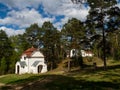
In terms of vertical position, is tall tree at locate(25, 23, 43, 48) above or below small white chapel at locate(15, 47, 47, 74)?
above

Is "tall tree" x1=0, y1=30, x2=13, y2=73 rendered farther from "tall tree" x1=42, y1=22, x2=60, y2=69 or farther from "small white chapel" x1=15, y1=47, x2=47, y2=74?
"tall tree" x1=42, y1=22, x2=60, y2=69

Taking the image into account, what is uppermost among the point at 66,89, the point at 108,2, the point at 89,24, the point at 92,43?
the point at 108,2

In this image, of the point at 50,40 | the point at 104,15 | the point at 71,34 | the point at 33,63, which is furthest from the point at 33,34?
the point at 104,15

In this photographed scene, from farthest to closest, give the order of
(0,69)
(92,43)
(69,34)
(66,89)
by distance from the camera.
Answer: (0,69) → (69,34) → (92,43) → (66,89)

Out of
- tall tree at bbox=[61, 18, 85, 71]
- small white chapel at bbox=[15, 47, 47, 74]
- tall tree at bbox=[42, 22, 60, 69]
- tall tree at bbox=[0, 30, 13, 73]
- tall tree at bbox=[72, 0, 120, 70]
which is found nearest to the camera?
tall tree at bbox=[72, 0, 120, 70]

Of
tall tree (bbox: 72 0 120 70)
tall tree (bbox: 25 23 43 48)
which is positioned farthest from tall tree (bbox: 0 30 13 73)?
tall tree (bbox: 72 0 120 70)

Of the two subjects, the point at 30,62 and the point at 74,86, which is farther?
the point at 30,62

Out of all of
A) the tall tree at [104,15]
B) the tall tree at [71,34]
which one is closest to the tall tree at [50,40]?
the tall tree at [71,34]

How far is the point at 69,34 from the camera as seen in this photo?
208 feet

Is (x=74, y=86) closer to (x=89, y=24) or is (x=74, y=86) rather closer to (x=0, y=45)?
(x=89, y=24)

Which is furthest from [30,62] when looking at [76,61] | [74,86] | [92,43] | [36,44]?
[74,86]

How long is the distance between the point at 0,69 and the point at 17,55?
8.03 meters

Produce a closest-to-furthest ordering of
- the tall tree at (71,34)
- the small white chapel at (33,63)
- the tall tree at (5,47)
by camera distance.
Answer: the tall tree at (71,34) → the small white chapel at (33,63) → the tall tree at (5,47)

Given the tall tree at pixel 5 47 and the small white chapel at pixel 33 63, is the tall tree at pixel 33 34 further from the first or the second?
the small white chapel at pixel 33 63
